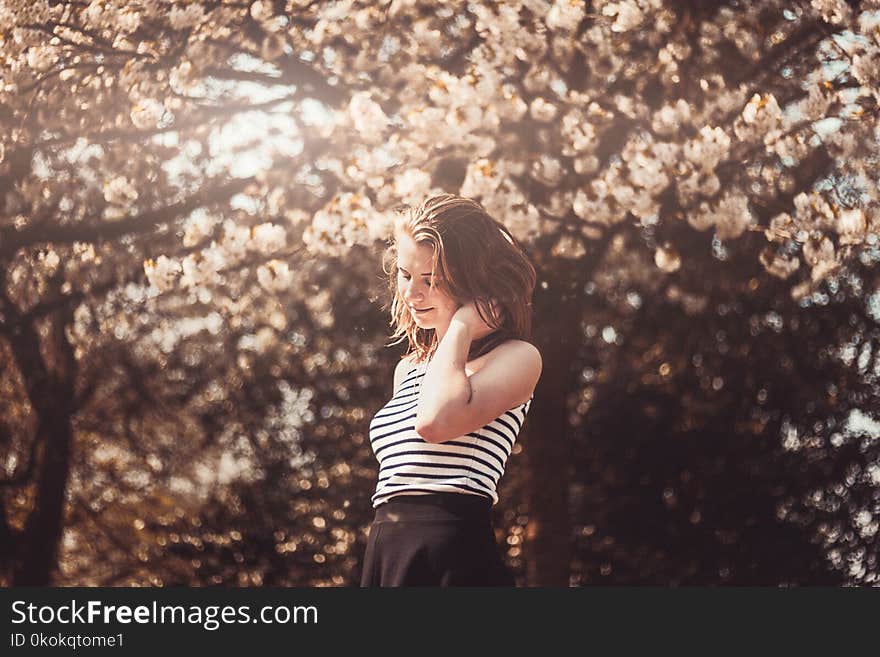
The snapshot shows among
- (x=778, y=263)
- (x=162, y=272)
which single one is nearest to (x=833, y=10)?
(x=778, y=263)

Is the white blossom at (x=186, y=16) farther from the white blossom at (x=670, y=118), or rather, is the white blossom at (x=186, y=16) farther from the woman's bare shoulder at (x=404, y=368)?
the woman's bare shoulder at (x=404, y=368)

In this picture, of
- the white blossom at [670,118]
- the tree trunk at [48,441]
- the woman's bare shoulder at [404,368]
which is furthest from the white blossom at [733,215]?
the tree trunk at [48,441]

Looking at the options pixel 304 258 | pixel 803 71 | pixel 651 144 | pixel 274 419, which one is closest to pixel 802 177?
pixel 803 71

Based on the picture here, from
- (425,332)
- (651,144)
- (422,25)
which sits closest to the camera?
(425,332)

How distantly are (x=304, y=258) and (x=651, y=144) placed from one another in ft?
8.77

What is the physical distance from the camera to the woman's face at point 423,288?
9.41 feet

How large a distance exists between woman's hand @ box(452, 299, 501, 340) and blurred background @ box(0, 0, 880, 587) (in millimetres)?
4290

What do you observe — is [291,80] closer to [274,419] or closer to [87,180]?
[87,180]

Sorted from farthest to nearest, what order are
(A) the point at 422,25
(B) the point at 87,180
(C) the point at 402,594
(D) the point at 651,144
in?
(B) the point at 87,180, (A) the point at 422,25, (D) the point at 651,144, (C) the point at 402,594

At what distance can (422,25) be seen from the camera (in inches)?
311

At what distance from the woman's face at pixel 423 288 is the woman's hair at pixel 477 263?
0.05ft

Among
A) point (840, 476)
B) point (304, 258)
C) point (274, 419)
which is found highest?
point (304, 258)

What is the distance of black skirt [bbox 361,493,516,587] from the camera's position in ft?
8.48

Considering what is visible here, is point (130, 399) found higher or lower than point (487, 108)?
lower
